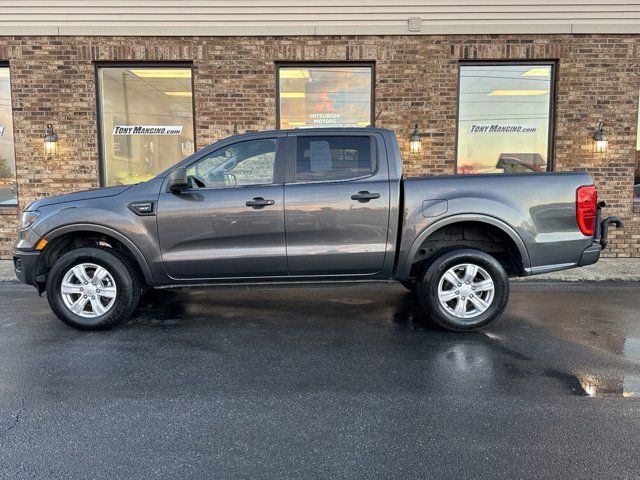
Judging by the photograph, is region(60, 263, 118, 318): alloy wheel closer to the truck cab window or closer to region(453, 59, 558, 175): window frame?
the truck cab window

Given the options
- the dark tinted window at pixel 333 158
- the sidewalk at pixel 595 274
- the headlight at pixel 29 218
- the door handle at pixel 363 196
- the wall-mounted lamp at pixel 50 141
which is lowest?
the sidewalk at pixel 595 274

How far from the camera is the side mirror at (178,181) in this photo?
15.2ft

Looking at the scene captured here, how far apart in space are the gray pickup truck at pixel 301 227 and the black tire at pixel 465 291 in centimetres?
1

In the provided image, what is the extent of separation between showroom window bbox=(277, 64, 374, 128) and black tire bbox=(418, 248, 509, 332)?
191 inches

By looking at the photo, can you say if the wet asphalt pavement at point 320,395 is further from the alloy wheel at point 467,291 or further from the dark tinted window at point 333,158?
the dark tinted window at point 333,158

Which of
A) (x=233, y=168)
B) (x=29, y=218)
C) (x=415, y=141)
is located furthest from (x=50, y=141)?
(x=415, y=141)

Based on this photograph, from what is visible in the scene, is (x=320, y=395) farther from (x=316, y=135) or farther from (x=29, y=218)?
(x=29, y=218)

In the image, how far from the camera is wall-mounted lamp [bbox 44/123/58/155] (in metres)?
8.68

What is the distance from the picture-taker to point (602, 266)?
8047mm

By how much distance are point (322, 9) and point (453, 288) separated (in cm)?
609

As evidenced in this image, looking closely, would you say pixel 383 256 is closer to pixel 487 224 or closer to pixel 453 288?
pixel 453 288

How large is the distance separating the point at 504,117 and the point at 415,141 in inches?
73.0

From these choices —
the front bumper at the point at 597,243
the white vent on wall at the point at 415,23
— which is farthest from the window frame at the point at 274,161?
the white vent on wall at the point at 415,23

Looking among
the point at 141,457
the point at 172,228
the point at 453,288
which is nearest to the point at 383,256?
the point at 453,288
